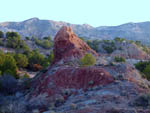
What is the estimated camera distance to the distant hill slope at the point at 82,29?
155 metres

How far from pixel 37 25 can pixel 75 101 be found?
156801 millimetres

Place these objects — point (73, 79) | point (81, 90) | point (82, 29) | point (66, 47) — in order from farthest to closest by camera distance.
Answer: point (82, 29) < point (66, 47) < point (73, 79) < point (81, 90)

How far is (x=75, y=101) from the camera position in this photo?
16.1 meters

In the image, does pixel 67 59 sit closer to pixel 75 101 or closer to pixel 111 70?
pixel 111 70

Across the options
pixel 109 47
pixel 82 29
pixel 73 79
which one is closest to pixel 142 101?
pixel 73 79

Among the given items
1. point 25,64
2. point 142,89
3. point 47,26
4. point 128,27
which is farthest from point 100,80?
point 128,27

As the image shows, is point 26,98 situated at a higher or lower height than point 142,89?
lower

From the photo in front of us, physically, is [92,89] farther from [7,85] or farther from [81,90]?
[7,85]

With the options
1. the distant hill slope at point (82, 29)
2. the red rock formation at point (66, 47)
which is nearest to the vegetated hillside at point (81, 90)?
the red rock formation at point (66, 47)

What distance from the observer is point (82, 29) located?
181875mm

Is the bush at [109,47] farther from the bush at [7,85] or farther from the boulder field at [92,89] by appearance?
the bush at [7,85]

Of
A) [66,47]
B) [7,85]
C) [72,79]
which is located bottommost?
[7,85]

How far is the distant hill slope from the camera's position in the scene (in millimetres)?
154625

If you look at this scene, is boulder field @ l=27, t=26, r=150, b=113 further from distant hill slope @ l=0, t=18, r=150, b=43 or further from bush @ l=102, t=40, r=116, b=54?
distant hill slope @ l=0, t=18, r=150, b=43
